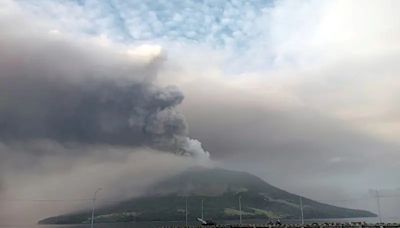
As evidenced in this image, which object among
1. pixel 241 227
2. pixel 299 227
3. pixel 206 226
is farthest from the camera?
pixel 206 226

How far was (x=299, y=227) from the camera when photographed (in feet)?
372

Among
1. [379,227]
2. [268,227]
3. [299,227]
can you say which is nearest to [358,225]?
[379,227]

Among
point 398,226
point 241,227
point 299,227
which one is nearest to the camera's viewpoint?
point 398,226

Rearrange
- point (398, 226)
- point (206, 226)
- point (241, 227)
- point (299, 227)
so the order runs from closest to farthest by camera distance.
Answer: point (398, 226)
point (299, 227)
point (241, 227)
point (206, 226)

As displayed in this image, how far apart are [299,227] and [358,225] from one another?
15.7 meters

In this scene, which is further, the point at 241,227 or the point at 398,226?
the point at 241,227

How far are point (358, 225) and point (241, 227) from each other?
32745 millimetres

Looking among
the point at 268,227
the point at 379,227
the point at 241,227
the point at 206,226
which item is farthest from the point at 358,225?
the point at 206,226

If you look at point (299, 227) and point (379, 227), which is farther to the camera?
point (299, 227)

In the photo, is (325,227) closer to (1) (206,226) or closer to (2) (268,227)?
(2) (268,227)

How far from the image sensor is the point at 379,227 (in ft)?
335

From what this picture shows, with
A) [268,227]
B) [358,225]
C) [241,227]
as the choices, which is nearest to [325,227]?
[358,225]

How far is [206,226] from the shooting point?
14000 centimetres

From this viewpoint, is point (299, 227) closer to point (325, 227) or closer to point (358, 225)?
point (325, 227)
